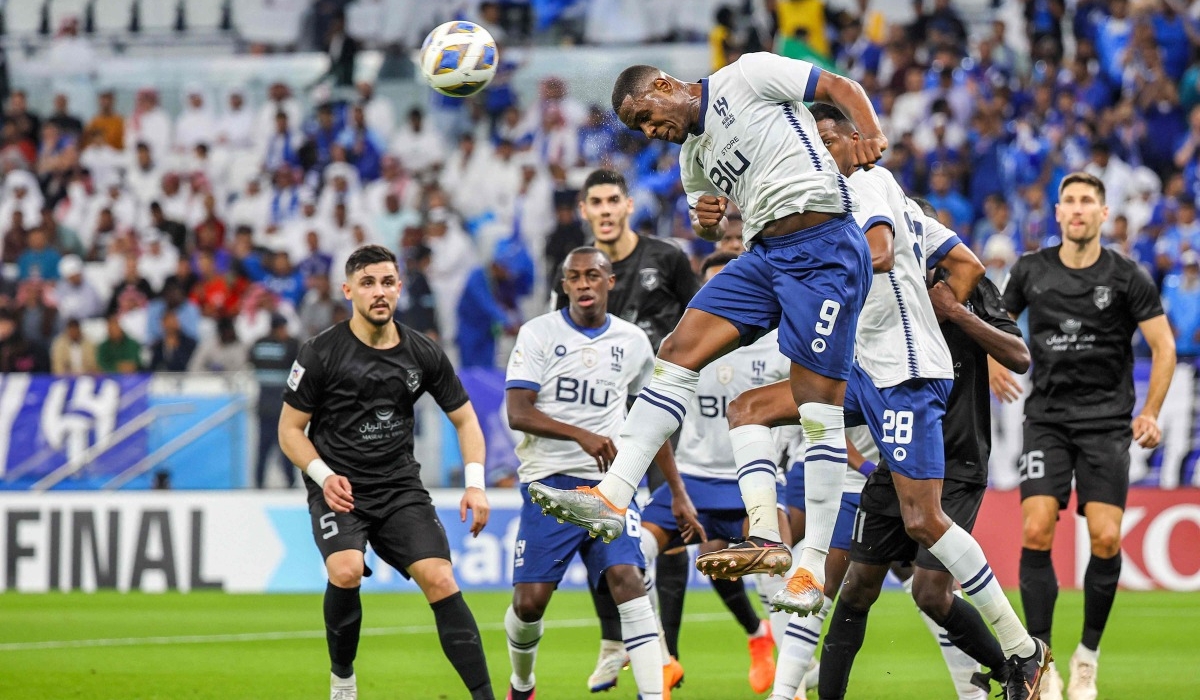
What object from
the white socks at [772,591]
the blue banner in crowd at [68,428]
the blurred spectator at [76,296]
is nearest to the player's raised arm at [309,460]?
the white socks at [772,591]

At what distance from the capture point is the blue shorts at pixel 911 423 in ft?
22.4

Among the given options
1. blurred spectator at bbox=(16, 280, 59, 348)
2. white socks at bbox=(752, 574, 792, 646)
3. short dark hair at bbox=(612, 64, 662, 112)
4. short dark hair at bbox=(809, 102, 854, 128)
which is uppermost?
short dark hair at bbox=(612, 64, 662, 112)

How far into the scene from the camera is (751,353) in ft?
31.5

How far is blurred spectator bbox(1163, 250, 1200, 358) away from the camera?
15.9 metres

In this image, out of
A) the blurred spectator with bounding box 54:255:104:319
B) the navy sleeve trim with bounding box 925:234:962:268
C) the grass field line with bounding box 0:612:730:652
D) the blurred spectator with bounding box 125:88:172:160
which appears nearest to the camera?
the navy sleeve trim with bounding box 925:234:962:268

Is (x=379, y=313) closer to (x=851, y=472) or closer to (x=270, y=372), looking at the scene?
(x=851, y=472)

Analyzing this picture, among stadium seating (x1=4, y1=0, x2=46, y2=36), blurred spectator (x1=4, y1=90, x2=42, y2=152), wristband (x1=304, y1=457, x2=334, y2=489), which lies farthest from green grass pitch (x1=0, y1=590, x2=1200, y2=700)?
stadium seating (x1=4, y1=0, x2=46, y2=36)

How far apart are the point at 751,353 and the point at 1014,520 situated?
6072 millimetres

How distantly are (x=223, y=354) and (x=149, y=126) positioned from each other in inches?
285

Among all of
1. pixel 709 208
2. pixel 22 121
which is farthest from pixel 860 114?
pixel 22 121

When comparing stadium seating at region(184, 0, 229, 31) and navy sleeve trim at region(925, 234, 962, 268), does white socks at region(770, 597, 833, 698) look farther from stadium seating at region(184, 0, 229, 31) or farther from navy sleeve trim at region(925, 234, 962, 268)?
stadium seating at region(184, 0, 229, 31)

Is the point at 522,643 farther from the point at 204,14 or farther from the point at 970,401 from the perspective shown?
the point at 204,14

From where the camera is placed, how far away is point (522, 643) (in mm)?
7992

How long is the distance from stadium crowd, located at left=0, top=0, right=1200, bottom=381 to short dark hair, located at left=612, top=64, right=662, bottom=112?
9.96 metres
